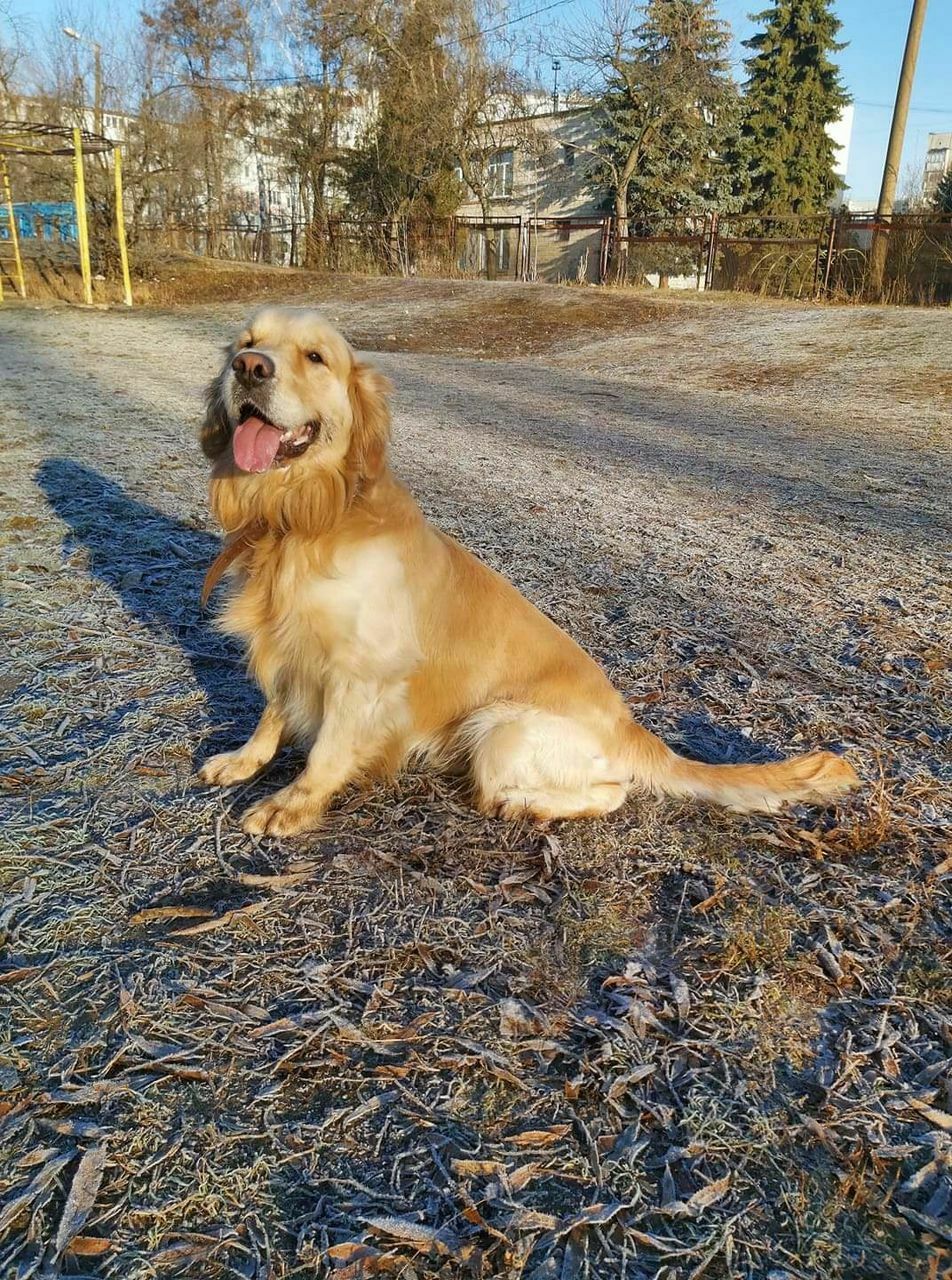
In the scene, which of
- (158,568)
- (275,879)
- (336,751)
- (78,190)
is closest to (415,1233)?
(275,879)

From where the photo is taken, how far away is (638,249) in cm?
2583

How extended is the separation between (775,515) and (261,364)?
4702 mm

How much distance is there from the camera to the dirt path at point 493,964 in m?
1.53

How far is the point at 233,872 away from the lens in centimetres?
244

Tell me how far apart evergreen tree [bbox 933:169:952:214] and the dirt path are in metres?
31.0

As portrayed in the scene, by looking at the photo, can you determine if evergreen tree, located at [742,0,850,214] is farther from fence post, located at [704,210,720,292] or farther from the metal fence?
fence post, located at [704,210,720,292]

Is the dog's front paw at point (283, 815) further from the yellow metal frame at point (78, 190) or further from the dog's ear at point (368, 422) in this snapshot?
the yellow metal frame at point (78, 190)

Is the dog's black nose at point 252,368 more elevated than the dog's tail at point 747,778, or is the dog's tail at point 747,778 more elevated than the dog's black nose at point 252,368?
the dog's black nose at point 252,368

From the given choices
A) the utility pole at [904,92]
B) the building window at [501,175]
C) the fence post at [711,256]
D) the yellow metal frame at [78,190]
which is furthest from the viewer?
the building window at [501,175]

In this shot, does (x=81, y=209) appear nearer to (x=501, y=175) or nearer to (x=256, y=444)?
(x=256, y=444)

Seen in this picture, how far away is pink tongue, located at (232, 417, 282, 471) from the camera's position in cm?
266

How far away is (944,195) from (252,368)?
35.0 m

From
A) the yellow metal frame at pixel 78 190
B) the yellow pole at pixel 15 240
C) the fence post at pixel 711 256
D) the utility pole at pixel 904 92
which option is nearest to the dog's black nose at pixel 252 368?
the yellow metal frame at pixel 78 190

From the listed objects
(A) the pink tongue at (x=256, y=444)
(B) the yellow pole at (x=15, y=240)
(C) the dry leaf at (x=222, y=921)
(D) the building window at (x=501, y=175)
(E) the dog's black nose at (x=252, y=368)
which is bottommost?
(C) the dry leaf at (x=222, y=921)
